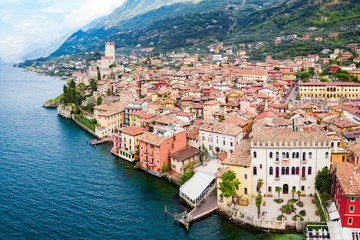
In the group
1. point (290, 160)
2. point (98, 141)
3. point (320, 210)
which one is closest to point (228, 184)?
point (290, 160)

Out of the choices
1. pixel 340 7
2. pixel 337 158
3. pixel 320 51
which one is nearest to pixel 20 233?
pixel 337 158

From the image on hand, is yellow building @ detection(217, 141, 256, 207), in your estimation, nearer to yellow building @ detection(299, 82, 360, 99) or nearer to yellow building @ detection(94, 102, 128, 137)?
yellow building @ detection(94, 102, 128, 137)

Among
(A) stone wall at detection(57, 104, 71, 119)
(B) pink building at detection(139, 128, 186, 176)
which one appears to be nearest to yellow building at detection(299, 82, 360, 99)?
(B) pink building at detection(139, 128, 186, 176)

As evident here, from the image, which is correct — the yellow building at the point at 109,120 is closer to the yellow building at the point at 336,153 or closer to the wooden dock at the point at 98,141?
the wooden dock at the point at 98,141

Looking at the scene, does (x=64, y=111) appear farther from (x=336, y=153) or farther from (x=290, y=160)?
(x=336, y=153)

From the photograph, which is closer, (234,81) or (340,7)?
(234,81)

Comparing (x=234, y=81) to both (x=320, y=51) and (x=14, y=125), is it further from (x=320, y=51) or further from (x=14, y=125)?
(x=14, y=125)
